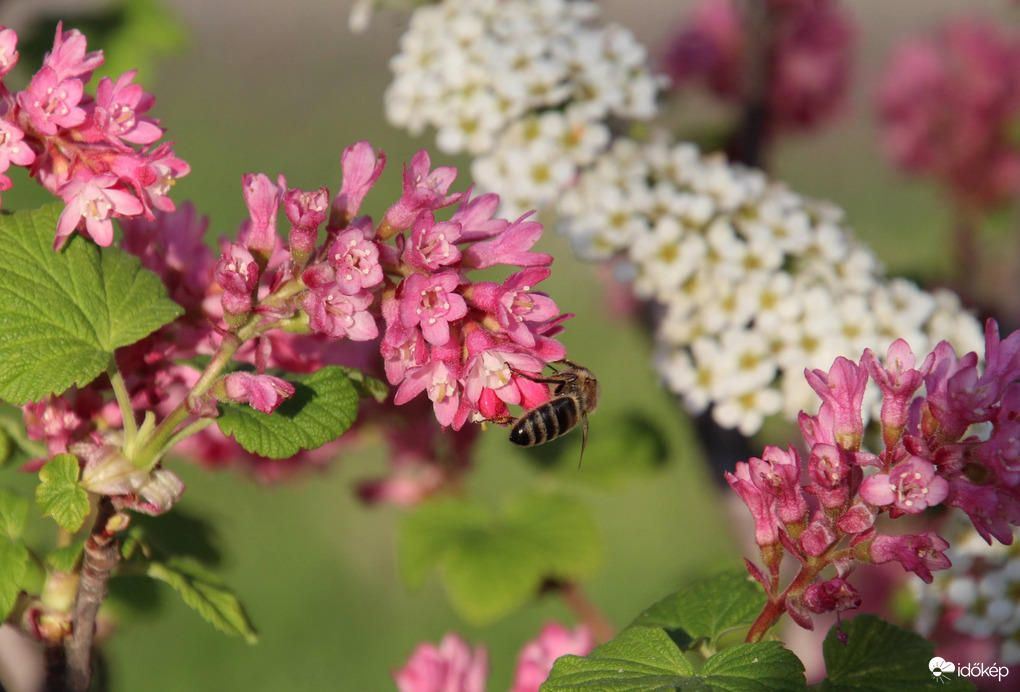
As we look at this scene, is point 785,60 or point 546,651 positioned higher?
point 785,60

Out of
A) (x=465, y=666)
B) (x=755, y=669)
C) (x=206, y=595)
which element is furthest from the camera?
(x=465, y=666)

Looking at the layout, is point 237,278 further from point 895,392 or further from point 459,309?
point 895,392

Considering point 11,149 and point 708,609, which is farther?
point 708,609

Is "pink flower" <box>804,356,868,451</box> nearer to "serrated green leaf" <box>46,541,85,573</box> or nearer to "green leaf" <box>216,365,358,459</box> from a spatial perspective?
"green leaf" <box>216,365,358,459</box>

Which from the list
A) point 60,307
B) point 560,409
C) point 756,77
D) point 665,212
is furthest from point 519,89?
point 60,307

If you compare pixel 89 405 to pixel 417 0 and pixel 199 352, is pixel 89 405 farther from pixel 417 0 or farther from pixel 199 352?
pixel 417 0

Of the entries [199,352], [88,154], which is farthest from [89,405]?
[88,154]

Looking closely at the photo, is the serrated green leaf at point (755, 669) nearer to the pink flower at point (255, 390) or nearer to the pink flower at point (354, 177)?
the pink flower at point (255, 390)
